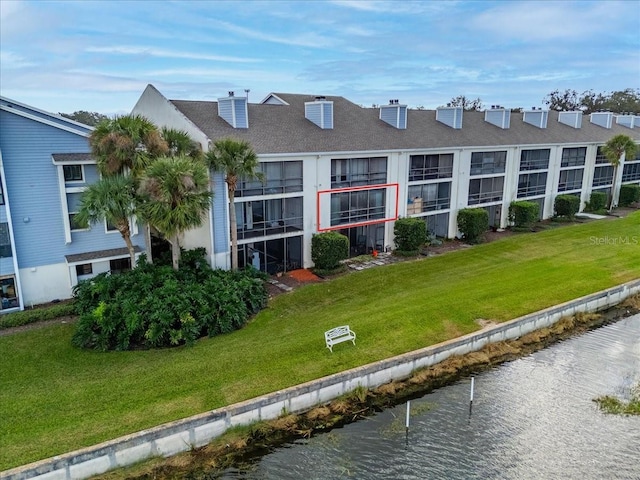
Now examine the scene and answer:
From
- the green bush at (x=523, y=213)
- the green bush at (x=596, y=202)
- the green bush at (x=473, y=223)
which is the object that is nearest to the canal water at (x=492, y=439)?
Result: the green bush at (x=473, y=223)

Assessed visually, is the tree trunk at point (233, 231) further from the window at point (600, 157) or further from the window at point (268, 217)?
the window at point (600, 157)

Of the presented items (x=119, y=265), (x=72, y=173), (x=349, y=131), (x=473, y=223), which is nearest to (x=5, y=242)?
(x=72, y=173)

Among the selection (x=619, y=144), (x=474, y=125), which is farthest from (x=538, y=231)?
(x=619, y=144)

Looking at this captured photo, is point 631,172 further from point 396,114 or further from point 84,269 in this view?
point 84,269

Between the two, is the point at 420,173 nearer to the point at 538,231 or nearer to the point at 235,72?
the point at 538,231

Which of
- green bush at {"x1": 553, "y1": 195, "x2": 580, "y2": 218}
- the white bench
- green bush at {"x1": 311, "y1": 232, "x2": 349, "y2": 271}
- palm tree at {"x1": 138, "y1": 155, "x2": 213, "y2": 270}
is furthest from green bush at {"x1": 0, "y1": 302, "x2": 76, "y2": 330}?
green bush at {"x1": 553, "y1": 195, "x2": 580, "y2": 218}

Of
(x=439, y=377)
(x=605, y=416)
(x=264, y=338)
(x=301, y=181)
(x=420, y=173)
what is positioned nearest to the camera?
(x=605, y=416)

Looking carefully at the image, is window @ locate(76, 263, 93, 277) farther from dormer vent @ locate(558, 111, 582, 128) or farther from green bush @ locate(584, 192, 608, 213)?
dormer vent @ locate(558, 111, 582, 128)
